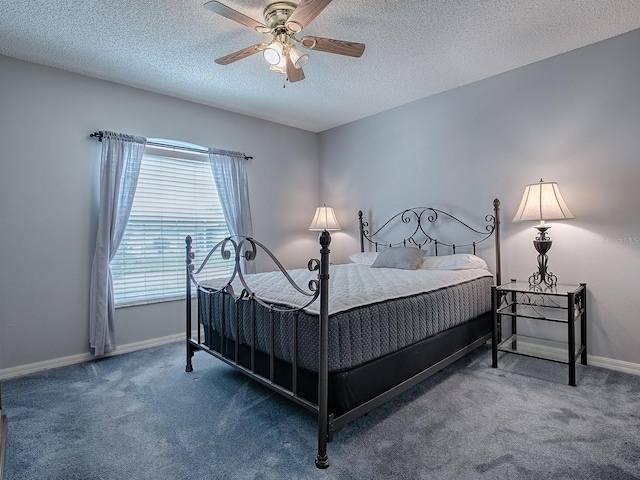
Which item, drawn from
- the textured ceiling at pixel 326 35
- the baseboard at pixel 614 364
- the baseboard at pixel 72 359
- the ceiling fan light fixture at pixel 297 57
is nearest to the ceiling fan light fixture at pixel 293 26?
the ceiling fan light fixture at pixel 297 57

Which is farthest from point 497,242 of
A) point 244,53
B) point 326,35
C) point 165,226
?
point 165,226

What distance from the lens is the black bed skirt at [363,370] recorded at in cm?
171

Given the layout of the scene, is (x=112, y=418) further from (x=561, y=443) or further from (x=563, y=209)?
(x=563, y=209)

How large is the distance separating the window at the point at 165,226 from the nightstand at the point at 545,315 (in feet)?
9.50

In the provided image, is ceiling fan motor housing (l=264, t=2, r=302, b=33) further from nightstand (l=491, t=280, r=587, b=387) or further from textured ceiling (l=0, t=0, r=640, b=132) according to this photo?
nightstand (l=491, t=280, r=587, b=387)

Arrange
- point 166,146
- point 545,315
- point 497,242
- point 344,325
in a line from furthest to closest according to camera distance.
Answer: point 166,146, point 497,242, point 545,315, point 344,325

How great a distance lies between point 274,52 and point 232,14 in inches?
11.6

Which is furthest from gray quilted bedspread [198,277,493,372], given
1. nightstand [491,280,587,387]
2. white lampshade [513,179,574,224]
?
white lampshade [513,179,574,224]

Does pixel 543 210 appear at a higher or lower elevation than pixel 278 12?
lower

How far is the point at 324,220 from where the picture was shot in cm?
452

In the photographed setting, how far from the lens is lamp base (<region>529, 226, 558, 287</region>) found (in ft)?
9.22

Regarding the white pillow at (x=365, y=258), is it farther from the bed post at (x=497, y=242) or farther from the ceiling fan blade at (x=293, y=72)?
the ceiling fan blade at (x=293, y=72)

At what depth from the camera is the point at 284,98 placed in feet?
12.3

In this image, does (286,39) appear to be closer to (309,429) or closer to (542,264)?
(309,429)
